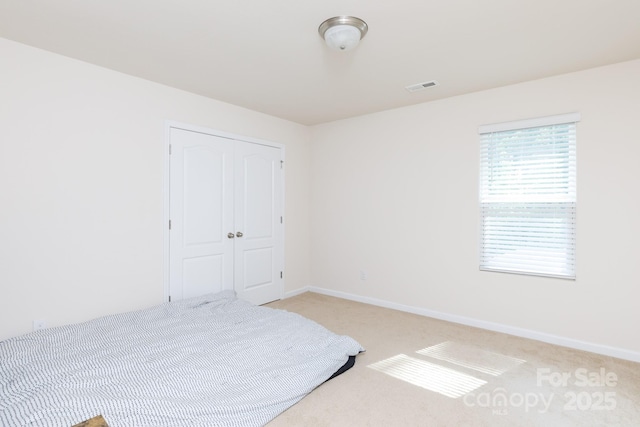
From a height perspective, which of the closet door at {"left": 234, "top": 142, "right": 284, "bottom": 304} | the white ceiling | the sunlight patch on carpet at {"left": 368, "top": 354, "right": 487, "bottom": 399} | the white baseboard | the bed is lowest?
the sunlight patch on carpet at {"left": 368, "top": 354, "right": 487, "bottom": 399}

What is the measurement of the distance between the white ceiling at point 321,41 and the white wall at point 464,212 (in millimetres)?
340

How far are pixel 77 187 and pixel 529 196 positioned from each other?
13.4 ft

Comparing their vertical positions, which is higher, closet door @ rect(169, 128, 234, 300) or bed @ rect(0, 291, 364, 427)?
closet door @ rect(169, 128, 234, 300)

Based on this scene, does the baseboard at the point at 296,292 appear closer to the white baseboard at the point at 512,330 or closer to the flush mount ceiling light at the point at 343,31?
the white baseboard at the point at 512,330

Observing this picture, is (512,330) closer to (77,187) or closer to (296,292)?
(296,292)

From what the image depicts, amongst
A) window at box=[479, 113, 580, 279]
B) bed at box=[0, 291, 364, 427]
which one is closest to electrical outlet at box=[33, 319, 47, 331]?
bed at box=[0, 291, 364, 427]

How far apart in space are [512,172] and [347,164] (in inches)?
79.6

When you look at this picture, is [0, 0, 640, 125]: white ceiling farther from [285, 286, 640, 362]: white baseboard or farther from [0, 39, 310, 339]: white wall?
[285, 286, 640, 362]: white baseboard

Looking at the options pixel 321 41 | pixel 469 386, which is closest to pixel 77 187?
pixel 321 41

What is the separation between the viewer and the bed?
5.11ft

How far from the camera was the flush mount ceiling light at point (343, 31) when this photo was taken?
2.05 meters

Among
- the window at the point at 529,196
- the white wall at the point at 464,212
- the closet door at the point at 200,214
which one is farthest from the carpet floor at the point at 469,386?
the closet door at the point at 200,214

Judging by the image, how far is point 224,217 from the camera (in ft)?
12.3

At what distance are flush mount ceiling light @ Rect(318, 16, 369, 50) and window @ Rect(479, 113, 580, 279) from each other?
6.19 feet
